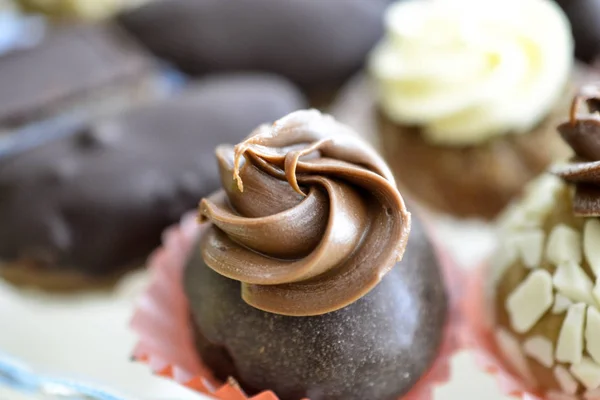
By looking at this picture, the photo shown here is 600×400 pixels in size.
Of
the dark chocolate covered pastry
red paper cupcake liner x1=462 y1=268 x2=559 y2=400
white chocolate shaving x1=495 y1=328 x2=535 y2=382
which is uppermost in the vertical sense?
the dark chocolate covered pastry

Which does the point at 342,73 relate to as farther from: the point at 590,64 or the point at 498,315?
the point at 498,315

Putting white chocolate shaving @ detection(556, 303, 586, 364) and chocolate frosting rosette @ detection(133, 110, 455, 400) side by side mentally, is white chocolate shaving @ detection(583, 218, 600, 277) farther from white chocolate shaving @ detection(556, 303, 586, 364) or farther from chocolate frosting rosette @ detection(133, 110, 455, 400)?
chocolate frosting rosette @ detection(133, 110, 455, 400)

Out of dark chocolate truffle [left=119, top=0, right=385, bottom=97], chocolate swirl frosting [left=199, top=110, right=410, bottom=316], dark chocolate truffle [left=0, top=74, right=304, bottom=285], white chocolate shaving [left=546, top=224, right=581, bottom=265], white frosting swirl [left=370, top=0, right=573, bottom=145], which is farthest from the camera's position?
dark chocolate truffle [left=119, top=0, right=385, bottom=97]

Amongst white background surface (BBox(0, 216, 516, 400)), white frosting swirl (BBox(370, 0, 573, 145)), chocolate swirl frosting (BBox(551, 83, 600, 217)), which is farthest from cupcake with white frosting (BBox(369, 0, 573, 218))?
chocolate swirl frosting (BBox(551, 83, 600, 217))

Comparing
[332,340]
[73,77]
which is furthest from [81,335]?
[332,340]

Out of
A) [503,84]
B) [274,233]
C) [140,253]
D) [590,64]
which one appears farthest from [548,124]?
[140,253]

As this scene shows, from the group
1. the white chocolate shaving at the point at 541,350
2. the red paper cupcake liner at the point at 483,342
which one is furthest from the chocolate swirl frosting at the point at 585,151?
the red paper cupcake liner at the point at 483,342
